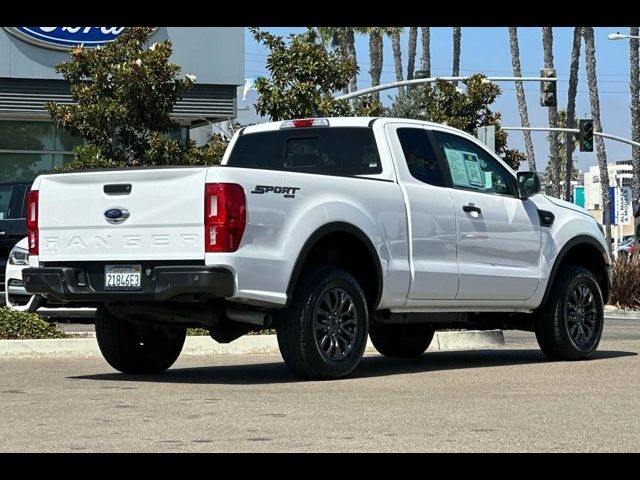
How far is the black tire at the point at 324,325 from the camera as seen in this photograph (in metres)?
10.8

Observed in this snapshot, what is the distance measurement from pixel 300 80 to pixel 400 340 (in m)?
12.8

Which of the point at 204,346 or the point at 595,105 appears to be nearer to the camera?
the point at 204,346

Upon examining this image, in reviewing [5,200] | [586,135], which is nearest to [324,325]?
[5,200]

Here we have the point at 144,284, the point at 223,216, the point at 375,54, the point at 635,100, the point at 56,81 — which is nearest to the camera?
the point at 223,216

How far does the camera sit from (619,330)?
19969 millimetres

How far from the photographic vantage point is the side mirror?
42.8 feet

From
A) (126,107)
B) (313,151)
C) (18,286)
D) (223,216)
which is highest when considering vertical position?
(126,107)

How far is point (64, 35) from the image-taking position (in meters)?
32.9

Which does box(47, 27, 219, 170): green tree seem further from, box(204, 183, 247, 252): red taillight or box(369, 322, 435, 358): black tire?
box(204, 183, 247, 252): red taillight

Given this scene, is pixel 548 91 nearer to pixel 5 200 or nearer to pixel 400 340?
pixel 5 200

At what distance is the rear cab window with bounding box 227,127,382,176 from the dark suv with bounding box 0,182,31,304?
7.79 m

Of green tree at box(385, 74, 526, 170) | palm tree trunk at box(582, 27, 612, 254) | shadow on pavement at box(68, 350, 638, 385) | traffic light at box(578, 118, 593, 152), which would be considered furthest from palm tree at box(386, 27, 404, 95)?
shadow on pavement at box(68, 350, 638, 385)
